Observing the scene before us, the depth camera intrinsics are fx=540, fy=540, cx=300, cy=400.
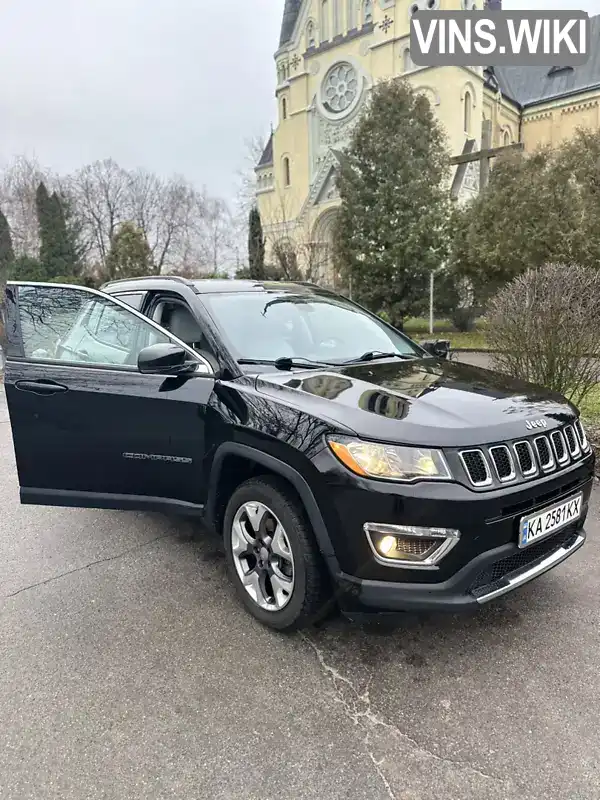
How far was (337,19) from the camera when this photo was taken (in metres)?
36.2

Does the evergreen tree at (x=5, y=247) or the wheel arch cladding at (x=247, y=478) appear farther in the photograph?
the evergreen tree at (x=5, y=247)

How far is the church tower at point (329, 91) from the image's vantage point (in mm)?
30141

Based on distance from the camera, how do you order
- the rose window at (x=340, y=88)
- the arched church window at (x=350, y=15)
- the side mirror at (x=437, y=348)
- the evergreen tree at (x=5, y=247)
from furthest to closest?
the evergreen tree at (x=5, y=247) → the rose window at (x=340, y=88) → the arched church window at (x=350, y=15) → the side mirror at (x=437, y=348)

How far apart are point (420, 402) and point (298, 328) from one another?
126cm

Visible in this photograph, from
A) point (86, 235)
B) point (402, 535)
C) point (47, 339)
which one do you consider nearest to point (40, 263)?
point (86, 235)

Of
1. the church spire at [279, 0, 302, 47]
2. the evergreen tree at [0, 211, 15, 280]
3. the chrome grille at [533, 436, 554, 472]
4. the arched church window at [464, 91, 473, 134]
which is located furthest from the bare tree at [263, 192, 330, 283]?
the church spire at [279, 0, 302, 47]

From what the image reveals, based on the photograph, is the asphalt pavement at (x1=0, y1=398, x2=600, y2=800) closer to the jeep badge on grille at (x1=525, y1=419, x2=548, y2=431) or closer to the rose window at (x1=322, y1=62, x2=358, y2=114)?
the jeep badge on grille at (x1=525, y1=419, x2=548, y2=431)

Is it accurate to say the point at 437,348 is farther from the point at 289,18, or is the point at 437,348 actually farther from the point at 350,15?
the point at 289,18

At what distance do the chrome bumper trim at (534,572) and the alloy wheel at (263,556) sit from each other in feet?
2.88

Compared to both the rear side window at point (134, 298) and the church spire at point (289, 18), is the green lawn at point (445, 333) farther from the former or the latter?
the church spire at point (289, 18)

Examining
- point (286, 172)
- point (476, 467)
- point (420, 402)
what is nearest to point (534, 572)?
point (476, 467)

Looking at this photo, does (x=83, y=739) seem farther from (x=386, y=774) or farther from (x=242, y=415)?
(x=242, y=415)

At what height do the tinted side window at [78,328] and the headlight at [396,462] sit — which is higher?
the tinted side window at [78,328]

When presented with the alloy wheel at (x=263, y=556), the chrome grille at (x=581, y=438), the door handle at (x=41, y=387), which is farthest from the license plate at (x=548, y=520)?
the door handle at (x=41, y=387)
